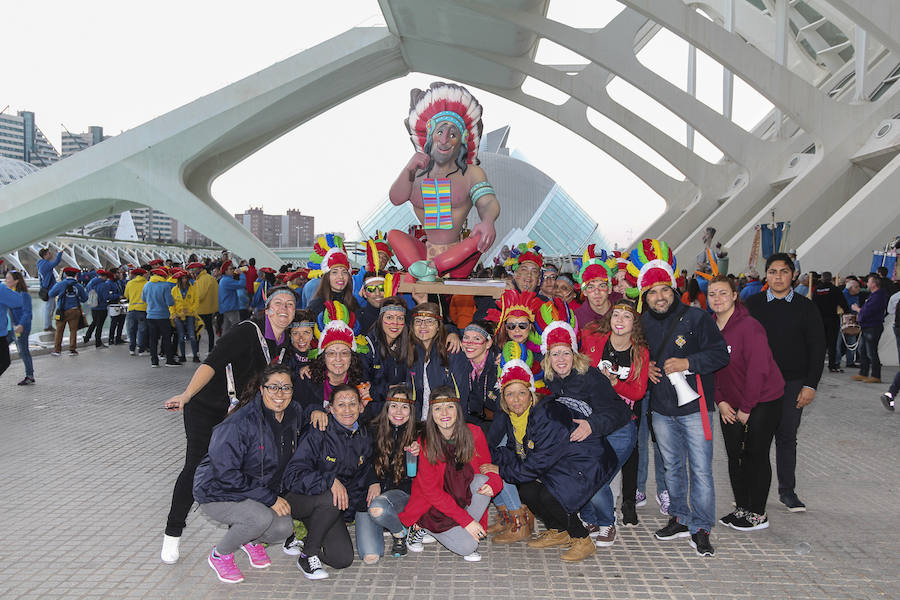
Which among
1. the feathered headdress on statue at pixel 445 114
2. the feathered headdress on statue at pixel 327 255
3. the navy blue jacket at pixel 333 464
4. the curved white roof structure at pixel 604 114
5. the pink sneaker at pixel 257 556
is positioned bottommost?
the pink sneaker at pixel 257 556

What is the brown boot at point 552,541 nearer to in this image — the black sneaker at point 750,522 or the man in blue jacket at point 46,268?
the black sneaker at point 750,522

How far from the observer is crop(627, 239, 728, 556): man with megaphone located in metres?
3.88

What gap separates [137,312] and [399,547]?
391 inches

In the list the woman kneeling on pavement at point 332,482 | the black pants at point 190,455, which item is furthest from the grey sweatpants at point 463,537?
the black pants at point 190,455

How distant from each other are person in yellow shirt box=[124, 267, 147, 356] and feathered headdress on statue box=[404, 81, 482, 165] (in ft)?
25.0

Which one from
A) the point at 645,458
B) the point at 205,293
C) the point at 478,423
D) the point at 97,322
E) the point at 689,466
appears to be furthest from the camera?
the point at 97,322

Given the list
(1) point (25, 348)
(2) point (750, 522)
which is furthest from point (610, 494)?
(1) point (25, 348)

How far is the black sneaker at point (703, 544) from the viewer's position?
150 inches

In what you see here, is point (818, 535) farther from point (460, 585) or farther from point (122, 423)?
point (122, 423)

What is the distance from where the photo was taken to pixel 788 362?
4.52 meters

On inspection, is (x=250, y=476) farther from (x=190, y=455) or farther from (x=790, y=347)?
(x=790, y=347)

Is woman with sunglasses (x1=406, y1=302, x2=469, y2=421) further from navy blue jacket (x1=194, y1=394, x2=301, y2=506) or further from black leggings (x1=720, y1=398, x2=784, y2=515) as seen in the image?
black leggings (x1=720, y1=398, x2=784, y2=515)

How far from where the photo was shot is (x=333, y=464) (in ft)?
12.6

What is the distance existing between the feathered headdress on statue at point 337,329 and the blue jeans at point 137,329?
844 cm
